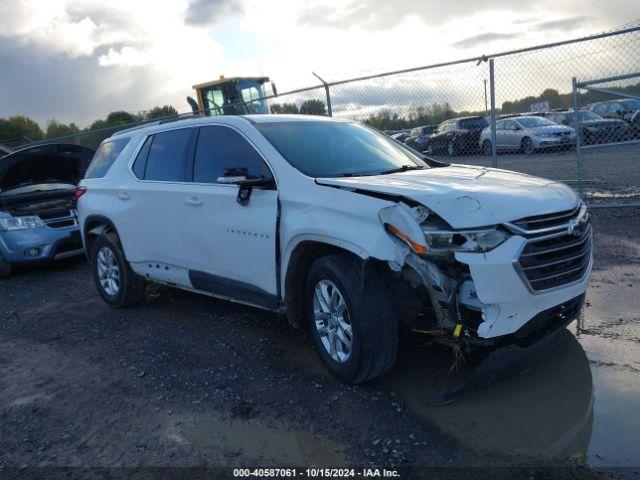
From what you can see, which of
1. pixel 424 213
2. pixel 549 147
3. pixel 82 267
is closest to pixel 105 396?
pixel 424 213

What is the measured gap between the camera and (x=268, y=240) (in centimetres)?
416

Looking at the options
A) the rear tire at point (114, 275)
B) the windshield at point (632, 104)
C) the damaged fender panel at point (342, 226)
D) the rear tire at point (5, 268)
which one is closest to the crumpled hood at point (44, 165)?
the rear tire at point (5, 268)

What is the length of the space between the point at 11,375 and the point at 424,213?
3714mm

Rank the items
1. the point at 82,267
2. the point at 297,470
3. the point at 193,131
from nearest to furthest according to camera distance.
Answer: the point at 297,470, the point at 193,131, the point at 82,267

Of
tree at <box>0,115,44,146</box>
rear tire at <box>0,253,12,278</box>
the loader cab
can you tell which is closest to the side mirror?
rear tire at <box>0,253,12,278</box>

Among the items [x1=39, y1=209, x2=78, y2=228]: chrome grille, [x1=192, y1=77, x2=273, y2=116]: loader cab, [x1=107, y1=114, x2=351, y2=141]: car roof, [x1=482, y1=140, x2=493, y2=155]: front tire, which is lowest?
[x1=482, y1=140, x2=493, y2=155]: front tire

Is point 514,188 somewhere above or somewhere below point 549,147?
above

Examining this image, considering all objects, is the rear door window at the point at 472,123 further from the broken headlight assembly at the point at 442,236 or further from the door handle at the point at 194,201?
the broken headlight assembly at the point at 442,236

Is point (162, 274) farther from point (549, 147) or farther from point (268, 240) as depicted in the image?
point (549, 147)

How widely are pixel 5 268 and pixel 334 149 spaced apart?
6.27 meters

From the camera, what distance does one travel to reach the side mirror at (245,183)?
412 centimetres

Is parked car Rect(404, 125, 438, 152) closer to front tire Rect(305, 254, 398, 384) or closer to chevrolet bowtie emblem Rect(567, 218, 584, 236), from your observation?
chevrolet bowtie emblem Rect(567, 218, 584, 236)

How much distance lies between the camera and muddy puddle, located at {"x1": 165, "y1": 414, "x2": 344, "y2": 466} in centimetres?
310

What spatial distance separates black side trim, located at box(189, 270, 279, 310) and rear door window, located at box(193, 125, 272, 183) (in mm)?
832
